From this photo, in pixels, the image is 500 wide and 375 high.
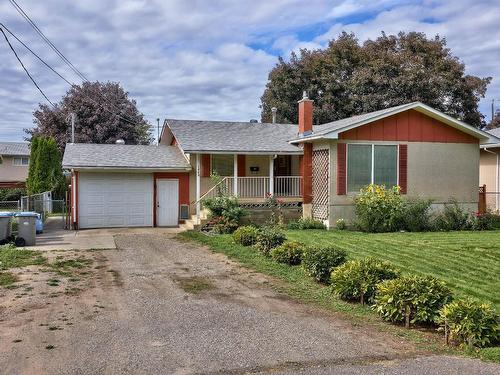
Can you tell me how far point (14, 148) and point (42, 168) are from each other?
73.3 feet

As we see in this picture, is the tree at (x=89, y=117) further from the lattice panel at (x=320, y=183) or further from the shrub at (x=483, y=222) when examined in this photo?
the shrub at (x=483, y=222)

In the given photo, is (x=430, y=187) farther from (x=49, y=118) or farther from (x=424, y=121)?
(x=49, y=118)

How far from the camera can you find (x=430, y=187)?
18.4m

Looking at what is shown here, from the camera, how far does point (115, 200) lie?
66.1 feet

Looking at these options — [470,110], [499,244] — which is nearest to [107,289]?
[499,244]

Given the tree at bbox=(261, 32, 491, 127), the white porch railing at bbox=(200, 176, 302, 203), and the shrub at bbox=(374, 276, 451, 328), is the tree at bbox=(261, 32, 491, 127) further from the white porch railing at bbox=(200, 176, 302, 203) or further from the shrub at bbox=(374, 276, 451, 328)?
the shrub at bbox=(374, 276, 451, 328)

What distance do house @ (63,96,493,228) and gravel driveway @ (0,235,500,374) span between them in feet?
30.7

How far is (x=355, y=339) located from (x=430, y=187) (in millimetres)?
13370

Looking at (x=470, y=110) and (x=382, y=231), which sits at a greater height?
(x=470, y=110)

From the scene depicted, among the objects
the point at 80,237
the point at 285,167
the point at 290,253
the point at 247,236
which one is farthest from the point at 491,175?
the point at 80,237

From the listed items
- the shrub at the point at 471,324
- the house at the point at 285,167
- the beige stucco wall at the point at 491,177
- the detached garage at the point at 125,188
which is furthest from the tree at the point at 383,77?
the shrub at the point at 471,324

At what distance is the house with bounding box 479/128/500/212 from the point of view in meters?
21.7

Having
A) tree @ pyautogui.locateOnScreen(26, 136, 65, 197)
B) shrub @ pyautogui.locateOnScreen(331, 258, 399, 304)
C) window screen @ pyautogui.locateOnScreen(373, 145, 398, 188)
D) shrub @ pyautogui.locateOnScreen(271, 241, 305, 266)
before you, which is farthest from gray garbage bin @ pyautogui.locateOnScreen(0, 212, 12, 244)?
tree @ pyautogui.locateOnScreen(26, 136, 65, 197)

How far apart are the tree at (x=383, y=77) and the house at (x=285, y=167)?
12.4 m
